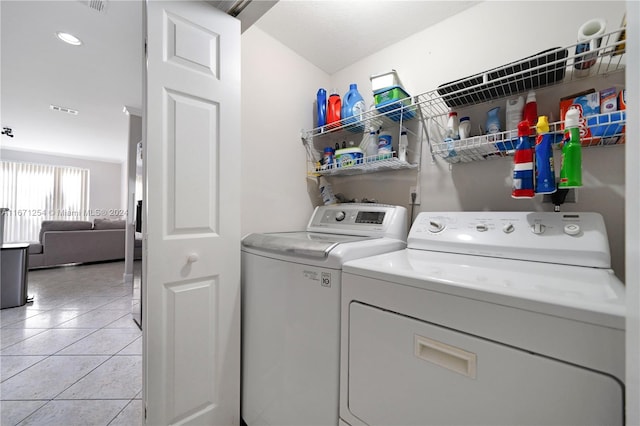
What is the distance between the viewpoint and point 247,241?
1.29 meters

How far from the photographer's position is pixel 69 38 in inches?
85.4

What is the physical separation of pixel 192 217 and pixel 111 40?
7.37 ft

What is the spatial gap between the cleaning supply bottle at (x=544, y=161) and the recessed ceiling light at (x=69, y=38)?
11.0ft

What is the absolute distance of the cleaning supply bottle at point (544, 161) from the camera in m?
0.96

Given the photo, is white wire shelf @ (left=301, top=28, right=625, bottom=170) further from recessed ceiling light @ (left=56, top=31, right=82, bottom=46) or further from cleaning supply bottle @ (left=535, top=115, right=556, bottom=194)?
recessed ceiling light @ (left=56, top=31, right=82, bottom=46)

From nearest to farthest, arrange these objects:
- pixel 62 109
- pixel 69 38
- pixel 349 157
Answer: pixel 349 157
pixel 69 38
pixel 62 109

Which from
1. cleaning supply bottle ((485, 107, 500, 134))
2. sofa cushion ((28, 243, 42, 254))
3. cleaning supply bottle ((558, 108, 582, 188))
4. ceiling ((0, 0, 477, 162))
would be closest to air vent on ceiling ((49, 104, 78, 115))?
ceiling ((0, 0, 477, 162))

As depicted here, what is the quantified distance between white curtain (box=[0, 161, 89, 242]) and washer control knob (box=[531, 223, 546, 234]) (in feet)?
30.7

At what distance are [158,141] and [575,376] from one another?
1.39m

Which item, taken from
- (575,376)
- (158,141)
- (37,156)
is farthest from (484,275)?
(37,156)

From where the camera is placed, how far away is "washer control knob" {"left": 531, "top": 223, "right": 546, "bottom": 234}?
962 millimetres

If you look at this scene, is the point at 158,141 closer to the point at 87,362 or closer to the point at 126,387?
the point at 126,387

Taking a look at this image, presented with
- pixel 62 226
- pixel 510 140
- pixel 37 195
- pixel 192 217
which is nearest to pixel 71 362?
pixel 192 217

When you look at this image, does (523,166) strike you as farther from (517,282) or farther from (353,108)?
(353,108)
